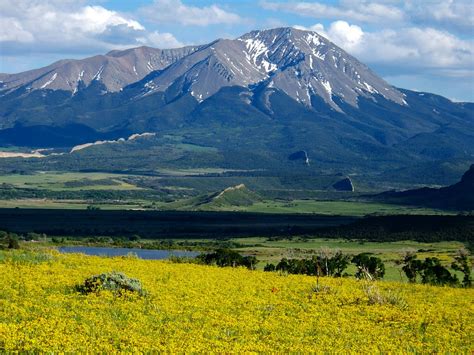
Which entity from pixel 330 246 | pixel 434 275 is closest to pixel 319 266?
pixel 434 275

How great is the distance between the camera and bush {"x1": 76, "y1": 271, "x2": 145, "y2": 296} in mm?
36250

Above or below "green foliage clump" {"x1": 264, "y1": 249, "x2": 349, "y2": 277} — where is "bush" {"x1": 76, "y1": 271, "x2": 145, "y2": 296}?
above

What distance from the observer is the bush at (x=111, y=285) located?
36250 millimetres

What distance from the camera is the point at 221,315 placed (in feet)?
108

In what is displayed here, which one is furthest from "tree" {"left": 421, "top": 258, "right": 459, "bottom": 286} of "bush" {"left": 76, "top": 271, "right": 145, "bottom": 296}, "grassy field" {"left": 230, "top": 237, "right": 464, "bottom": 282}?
"grassy field" {"left": 230, "top": 237, "right": 464, "bottom": 282}

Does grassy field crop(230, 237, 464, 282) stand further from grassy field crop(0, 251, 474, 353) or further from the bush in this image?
the bush

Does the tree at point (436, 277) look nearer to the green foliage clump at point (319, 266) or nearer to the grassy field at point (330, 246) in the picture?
the green foliage clump at point (319, 266)

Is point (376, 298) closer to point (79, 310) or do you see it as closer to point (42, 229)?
point (79, 310)

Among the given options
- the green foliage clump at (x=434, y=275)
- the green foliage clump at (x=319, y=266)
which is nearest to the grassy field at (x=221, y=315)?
the green foliage clump at (x=434, y=275)

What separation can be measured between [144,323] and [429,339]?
9936mm

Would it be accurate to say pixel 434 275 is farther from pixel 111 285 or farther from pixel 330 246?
pixel 330 246

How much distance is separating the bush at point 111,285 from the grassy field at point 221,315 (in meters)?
0.53

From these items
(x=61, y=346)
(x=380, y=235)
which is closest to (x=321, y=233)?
(x=380, y=235)

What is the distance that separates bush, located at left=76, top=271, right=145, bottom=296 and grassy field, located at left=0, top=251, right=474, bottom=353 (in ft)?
1.73
